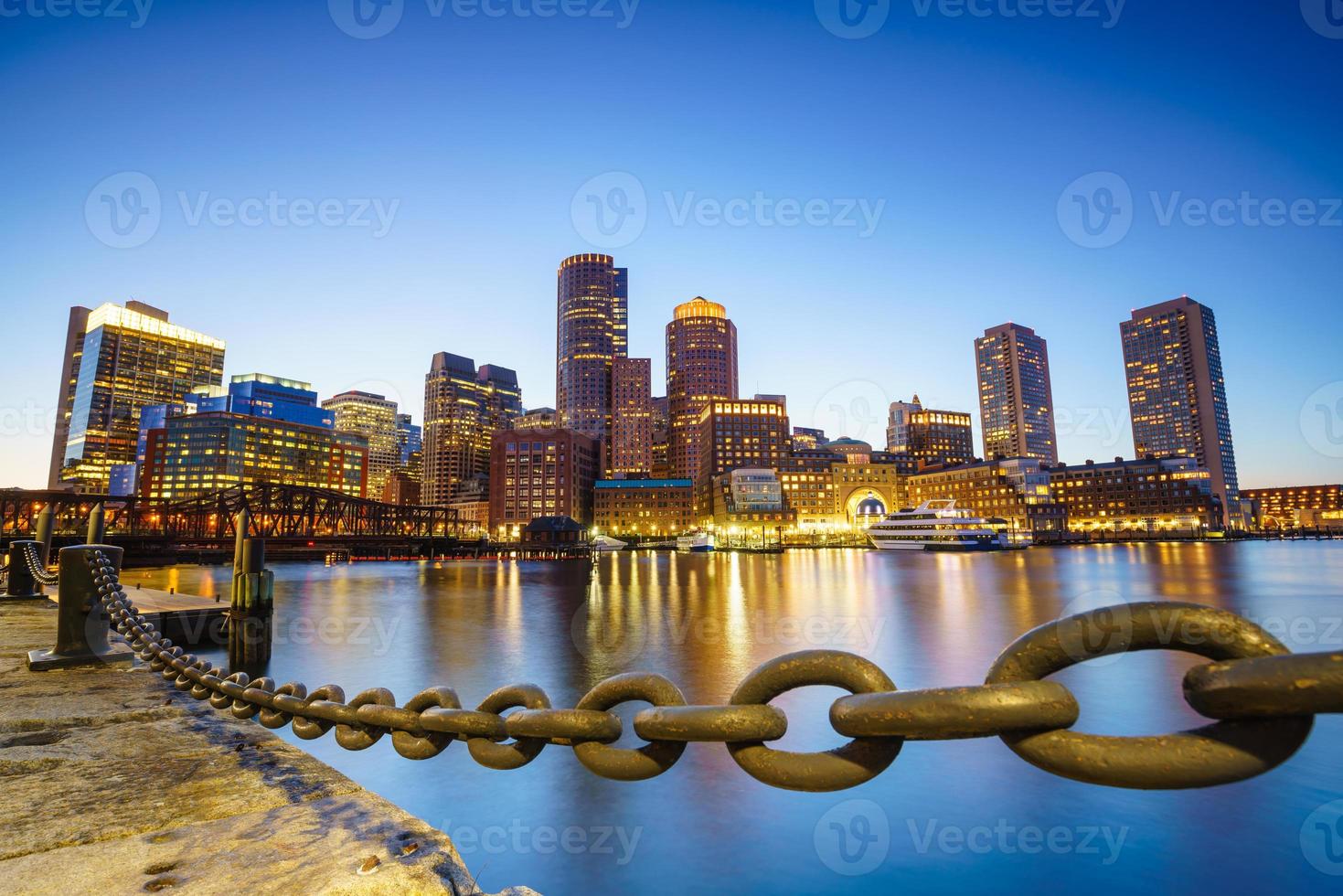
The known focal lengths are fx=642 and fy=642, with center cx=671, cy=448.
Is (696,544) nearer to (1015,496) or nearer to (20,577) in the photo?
(1015,496)

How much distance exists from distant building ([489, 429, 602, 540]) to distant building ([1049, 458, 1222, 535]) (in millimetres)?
129152

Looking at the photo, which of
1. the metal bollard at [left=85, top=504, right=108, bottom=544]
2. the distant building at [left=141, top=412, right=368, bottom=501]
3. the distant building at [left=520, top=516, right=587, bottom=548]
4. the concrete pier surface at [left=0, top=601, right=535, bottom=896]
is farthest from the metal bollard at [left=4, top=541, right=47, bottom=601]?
the distant building at [left=141, top=412, right=368, bottom=501]

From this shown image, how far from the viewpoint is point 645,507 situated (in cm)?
16925

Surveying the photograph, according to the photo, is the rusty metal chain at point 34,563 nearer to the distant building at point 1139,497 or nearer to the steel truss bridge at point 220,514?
the steel truss bridge at point 220,514

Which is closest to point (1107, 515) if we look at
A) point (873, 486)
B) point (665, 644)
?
point (873, 486)

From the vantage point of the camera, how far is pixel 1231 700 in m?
1.13

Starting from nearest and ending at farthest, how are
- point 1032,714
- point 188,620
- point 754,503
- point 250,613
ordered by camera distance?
point 1032,714, point 250,613, point 188,620, point 754,503

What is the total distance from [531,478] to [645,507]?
30.7 m

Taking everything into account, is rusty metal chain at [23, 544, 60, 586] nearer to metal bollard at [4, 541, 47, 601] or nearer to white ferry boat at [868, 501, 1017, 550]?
metal bollard at [4, 541, 47, 601]

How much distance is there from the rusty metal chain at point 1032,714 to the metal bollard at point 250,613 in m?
18.7

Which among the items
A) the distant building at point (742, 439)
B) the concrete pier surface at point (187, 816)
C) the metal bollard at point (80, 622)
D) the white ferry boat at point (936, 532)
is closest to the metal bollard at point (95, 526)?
the metal bollard at point (80, 622)

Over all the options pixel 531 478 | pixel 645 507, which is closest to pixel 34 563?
pixel 645 507

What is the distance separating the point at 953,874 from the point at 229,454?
21345 centimetres

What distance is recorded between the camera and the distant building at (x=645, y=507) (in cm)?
16725
